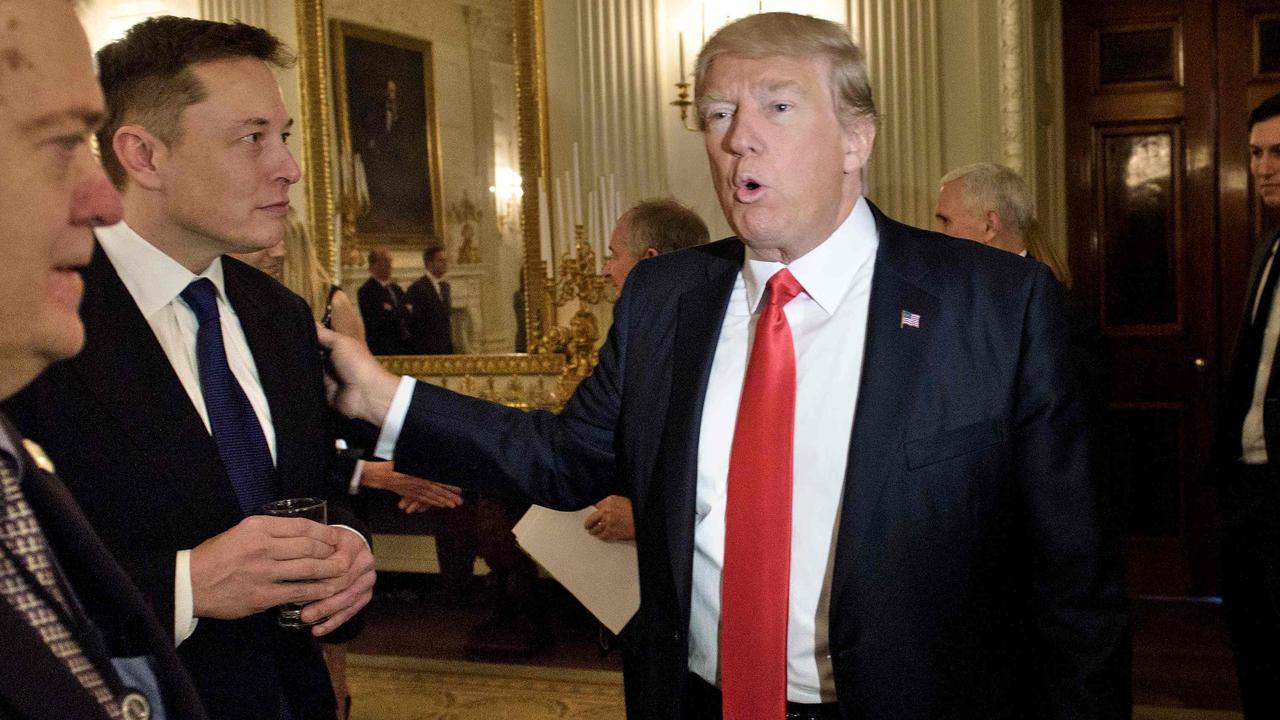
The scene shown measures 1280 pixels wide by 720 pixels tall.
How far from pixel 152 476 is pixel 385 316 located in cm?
400

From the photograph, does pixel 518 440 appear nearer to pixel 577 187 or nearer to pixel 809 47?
pixel 809 47

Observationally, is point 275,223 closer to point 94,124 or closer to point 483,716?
point 94,124

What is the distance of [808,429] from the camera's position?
1.70m

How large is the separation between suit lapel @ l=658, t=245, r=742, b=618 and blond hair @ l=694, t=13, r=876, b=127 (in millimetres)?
314

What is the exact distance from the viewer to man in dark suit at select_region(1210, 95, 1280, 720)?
3.08m

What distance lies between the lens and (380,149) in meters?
5.46

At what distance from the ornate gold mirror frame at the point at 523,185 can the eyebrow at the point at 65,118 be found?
4001mm

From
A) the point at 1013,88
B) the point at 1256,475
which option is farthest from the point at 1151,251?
the point at 1256,475

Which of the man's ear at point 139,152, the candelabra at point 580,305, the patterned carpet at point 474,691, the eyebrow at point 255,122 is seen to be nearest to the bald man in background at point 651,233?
the candelabra at point 580,305

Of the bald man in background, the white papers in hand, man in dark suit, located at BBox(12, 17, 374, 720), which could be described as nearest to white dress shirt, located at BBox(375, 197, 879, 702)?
man in dark suit, located at BBox(12, 17, 374, 720)

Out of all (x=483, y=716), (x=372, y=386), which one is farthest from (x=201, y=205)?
(x=483, y=716)

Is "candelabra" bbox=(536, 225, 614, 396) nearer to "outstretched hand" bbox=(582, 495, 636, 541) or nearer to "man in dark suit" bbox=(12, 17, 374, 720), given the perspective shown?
"outstretched hand" bbox=(582, 495, 636, 541)

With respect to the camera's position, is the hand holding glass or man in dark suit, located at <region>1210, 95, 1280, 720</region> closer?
the hand holding glass

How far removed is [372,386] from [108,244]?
0.47 metres
